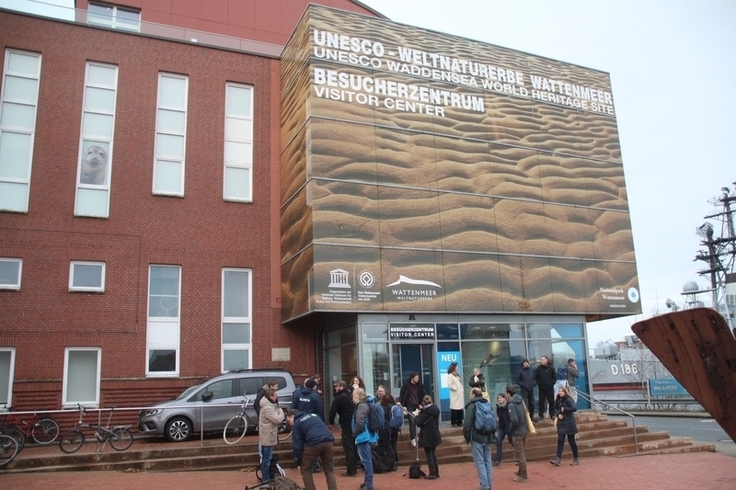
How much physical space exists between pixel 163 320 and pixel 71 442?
217 inches

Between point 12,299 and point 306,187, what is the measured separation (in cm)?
856

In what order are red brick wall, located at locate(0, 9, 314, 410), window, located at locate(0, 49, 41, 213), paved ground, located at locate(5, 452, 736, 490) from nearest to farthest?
paved ground, located at locate(5, 452, 736, 490) < red brick wall, located at locate(0, 9, 314, 410) < window, located at locate(0, 49, 41, 213)

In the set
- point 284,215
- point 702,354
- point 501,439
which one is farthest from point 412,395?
point 702,354

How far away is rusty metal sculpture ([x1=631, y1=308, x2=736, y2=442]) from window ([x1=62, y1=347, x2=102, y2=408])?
56.8 feet

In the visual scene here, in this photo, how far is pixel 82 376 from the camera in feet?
60.0

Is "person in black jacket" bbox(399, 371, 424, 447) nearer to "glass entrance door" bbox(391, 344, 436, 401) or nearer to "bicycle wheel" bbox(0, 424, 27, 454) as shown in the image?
"glass entrance door" bbox(391, 344, 436, 401)

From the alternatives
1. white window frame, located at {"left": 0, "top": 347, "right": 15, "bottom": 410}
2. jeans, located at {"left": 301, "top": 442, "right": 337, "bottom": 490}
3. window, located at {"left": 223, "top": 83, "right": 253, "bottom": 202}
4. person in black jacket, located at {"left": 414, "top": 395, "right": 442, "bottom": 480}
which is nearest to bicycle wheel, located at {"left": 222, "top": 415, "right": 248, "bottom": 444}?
person in black jacket, located at {"left": 414, "top": 395, "right": 442, "bottom": 480}

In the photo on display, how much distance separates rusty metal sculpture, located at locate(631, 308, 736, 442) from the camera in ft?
11.7

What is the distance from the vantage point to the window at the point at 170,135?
66.9 ft

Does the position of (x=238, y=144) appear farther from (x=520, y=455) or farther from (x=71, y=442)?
(x=520, y=455)

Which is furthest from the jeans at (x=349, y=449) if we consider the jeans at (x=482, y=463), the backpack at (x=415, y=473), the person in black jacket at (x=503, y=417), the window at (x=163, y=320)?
the window at (x=163, y=320)

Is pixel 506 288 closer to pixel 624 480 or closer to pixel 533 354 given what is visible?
pixel 533 354

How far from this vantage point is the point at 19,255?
18.3m

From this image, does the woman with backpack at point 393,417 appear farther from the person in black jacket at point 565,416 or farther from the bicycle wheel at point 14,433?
the bicycle wheel at point 14,433
